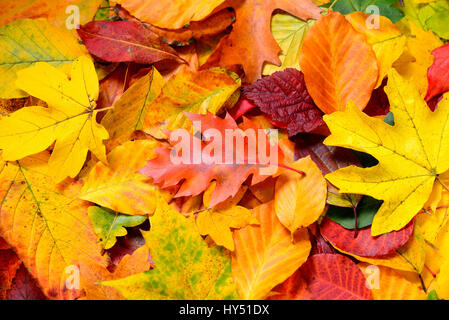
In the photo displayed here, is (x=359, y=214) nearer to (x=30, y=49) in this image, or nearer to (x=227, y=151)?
(x=227, y=151)

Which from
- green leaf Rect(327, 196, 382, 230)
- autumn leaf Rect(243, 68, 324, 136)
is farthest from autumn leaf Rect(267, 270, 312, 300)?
autumn leaf Rect(243, 68, 324, 136)

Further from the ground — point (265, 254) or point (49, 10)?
point (49, 10)

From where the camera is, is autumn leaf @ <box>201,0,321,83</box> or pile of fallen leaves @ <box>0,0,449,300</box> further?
autumn leaf @ <box>201,0,321,83</box>

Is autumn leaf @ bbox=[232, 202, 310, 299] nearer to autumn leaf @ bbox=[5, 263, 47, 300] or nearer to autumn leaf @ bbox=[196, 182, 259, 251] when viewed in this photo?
autumn leaf @ bbox=[196, 182, 259, 251]

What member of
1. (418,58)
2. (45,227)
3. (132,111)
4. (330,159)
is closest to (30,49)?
(132,111)

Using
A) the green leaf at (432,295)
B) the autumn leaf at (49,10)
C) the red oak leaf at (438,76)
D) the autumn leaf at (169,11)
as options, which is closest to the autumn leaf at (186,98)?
the autumn leaf at (169,11)

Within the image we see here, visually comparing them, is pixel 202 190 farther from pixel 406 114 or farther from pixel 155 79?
pixel 406 114

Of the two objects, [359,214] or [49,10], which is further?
[49,10]

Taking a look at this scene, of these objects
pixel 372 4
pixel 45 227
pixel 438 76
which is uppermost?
pixel 372 4
